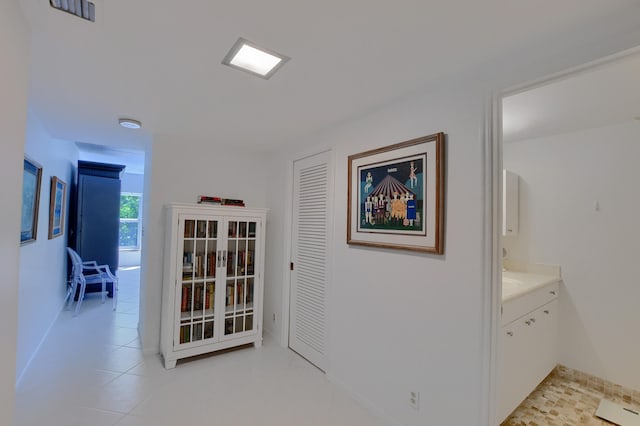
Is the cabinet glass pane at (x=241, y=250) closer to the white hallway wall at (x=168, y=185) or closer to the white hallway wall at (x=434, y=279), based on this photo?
the white hallway wall at (x=168, y=185)

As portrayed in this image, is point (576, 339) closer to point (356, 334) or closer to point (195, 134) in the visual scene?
point (356, 334)

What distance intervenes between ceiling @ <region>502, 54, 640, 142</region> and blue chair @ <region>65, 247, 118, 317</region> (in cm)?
541

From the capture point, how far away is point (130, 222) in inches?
304

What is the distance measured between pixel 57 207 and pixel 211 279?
2.44 m

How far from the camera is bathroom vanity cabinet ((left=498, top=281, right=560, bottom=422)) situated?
1918 millimetres

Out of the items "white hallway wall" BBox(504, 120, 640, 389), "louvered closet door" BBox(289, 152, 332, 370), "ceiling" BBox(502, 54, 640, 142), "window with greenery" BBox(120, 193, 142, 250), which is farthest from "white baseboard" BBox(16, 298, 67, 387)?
"white hallway wall" BBox(504, 120, 640, 389)

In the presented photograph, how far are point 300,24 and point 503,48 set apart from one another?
996 millimetres

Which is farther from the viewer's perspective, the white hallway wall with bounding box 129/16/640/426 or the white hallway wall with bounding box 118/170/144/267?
the white hallway wall with bounding box 118/170/144/267

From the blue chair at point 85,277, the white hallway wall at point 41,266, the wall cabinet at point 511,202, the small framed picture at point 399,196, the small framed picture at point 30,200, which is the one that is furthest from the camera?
the blue chair at point 85,277

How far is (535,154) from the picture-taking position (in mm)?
3012

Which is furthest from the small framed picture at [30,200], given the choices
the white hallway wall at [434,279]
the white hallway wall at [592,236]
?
the white hallway wall at [592,236]

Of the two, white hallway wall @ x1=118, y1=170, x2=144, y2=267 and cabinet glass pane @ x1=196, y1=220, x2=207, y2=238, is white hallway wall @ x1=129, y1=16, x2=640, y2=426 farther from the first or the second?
white hallway wall @ x1=118, y1=170, x2=144, y2=267

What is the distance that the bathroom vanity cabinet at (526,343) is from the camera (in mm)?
1918

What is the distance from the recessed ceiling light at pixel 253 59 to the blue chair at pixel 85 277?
4.18 metres
